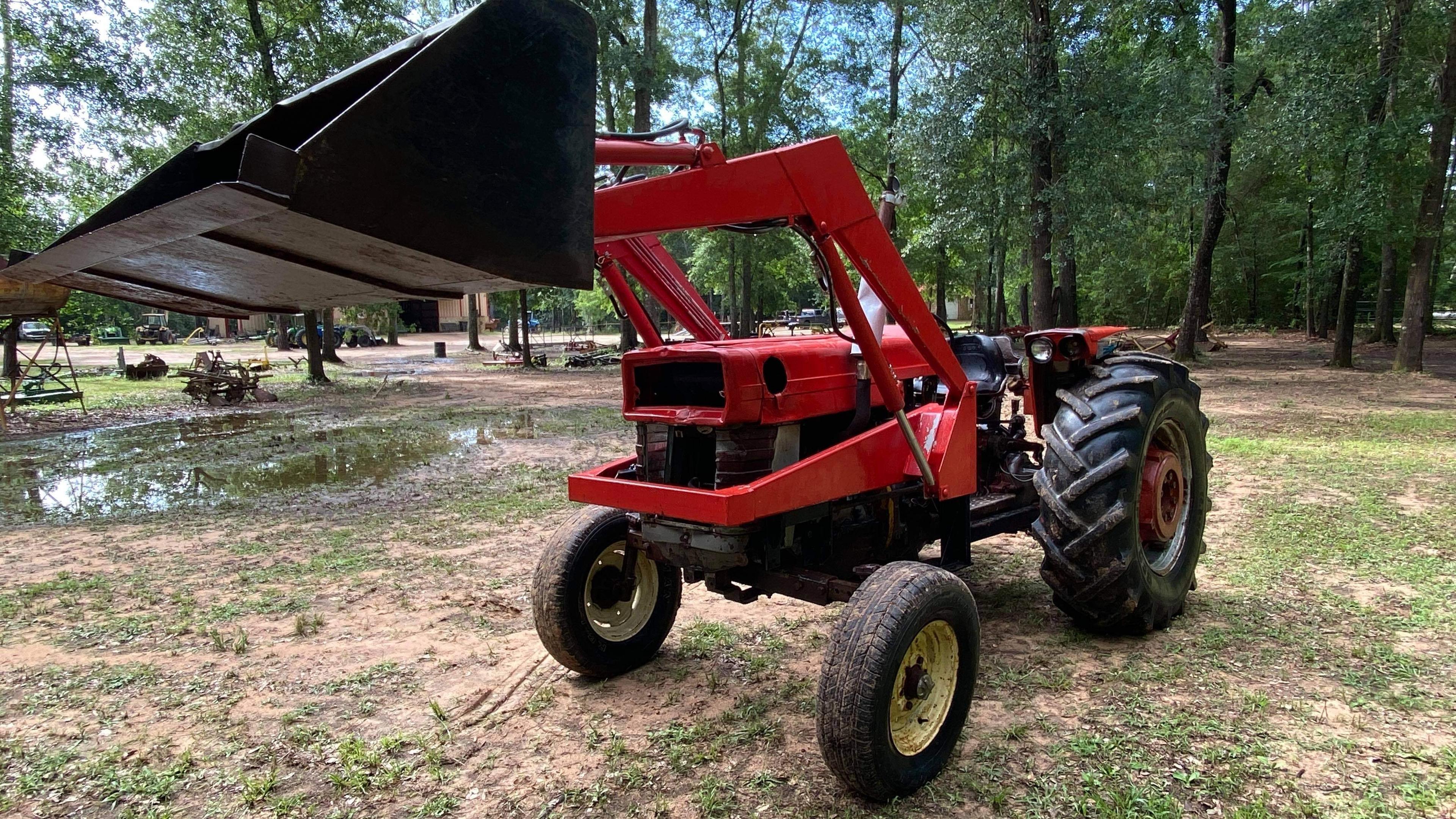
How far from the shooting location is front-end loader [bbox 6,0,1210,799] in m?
1.95

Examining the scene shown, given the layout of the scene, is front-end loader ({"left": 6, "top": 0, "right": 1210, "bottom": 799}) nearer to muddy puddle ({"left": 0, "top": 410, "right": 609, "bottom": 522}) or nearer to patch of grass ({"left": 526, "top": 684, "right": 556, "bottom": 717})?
patch of grass ({"left": 526, "top": 684, "right": 556, "bottom": 717})

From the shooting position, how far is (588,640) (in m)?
3.63

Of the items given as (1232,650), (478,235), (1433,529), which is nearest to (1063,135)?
(1433,529)

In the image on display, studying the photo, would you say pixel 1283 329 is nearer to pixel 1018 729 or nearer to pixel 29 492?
pixel 1018 729

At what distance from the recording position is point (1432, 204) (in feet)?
48.9

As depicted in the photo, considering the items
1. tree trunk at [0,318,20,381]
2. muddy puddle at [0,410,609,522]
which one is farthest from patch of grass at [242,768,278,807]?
tree trunk at [0,318,20,381]

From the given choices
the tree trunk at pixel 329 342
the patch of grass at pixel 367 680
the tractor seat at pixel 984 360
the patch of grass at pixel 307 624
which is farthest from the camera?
the tree trunk at pixel 329 342

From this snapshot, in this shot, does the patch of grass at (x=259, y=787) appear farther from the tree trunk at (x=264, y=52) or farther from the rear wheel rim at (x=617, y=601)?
the tree trunk at (x=264, y=52)

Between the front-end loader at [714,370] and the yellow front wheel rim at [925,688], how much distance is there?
13 mm

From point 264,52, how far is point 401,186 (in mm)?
19065

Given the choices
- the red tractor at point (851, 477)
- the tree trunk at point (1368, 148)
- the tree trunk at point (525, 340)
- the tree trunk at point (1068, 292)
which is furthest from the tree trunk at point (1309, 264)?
the red tractor at point (851, 477)

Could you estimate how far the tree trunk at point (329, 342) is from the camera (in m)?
28.9

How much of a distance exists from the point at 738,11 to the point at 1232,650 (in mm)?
26700

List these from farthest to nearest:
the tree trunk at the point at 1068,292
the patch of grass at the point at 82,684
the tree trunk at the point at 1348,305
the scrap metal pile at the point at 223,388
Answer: the tree trunk at the point at 1068,292 → the tree trunk at the point at 1348,305 → the scrap metal pile at the point at 223,388 → the patch of grass at the point at 82,684
